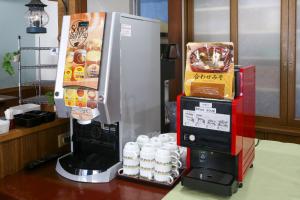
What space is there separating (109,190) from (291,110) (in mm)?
1724

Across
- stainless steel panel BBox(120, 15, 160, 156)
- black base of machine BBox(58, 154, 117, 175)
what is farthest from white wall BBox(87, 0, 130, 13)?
black base of machine BBox(58, 154, 117, 175)

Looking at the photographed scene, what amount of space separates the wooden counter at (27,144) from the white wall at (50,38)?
6.44ft

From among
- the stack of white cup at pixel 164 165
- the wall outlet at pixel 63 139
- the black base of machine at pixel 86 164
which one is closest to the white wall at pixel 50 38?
the wall outlet at pixel 63 139

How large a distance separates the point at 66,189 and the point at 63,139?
1.27 ft

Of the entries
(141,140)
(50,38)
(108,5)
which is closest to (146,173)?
(141,140)

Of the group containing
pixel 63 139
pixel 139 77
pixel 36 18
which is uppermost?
pixel 36 18

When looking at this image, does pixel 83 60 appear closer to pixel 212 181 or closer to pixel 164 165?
pixel 164 165

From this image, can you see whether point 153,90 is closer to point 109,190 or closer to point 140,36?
point 140,36

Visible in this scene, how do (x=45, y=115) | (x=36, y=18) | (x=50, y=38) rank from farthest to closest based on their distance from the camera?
(x=50, y=38) < (x=36, y=18) < (x=45, y=115)

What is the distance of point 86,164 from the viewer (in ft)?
4.01

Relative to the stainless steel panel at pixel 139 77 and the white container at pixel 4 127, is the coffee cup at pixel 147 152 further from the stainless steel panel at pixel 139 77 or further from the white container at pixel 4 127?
the white container at pixel 4 127

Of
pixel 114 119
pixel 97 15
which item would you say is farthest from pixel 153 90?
pixel 97 15

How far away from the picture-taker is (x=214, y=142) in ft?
3.39

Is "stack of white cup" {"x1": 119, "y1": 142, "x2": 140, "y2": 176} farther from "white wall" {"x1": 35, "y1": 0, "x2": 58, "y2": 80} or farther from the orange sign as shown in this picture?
"white wall" {"x1": 35, "y1": 0, "x2": 58, "y2": 80}
